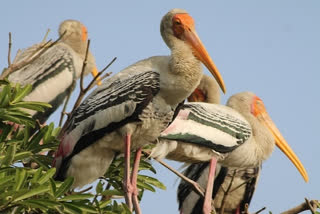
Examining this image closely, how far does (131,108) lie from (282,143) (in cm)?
338

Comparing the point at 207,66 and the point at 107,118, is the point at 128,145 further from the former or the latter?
the point at 207,66

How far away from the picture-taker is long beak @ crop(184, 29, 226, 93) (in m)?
5.65

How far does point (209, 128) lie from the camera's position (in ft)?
23.7

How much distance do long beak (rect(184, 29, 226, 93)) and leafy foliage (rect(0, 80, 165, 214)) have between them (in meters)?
0.93

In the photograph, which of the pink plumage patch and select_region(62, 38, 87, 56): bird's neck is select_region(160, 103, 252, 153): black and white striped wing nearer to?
the pink plumage patch

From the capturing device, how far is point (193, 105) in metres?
7.42

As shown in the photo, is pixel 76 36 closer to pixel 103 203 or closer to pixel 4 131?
pixel 103 203

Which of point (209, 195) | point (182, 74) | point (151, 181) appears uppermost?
point (182, 74)

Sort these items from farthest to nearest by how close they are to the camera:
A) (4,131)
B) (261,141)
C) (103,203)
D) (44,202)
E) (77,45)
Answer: (77,45) < (261,141) < (103,203) < (4,131) < (44,202)

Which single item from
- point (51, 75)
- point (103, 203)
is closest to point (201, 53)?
point (103, 203)

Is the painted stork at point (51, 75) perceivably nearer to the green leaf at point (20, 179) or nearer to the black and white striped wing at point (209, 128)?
the black and white striped wing at point (209, 128)

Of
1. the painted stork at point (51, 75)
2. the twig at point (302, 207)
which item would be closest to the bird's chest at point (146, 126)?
the twig at point (302, 207)

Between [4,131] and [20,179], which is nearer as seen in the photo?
[20,179]

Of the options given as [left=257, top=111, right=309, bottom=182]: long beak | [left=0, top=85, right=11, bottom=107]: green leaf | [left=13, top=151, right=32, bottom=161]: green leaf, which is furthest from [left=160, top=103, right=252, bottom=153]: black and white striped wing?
[left=0, top=85, right=11, bottom=107]: green leaf
